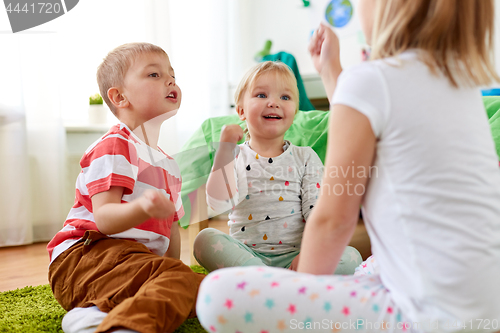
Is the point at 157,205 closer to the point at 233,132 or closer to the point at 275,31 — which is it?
the point at 233,132

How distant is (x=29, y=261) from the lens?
1.66m

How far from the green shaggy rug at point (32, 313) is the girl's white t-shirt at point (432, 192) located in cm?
54

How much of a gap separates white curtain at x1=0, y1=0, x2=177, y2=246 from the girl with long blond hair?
1.59 meters

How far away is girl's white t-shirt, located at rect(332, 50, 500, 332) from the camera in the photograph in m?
0.57

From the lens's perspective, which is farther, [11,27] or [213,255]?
[11,27]

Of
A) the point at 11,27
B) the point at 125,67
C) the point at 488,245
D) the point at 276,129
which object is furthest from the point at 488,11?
the point at 11,27

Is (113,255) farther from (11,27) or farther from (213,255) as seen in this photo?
(11,27)

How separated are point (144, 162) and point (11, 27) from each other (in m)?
1.30

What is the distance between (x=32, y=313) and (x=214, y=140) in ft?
2.65

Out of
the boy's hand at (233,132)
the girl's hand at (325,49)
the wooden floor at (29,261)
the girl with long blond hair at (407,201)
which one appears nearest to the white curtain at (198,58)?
the wooden floor at (29,261)

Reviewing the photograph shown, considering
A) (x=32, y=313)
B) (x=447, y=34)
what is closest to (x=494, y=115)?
(x=447, y=34)

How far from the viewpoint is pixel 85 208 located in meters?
1.02

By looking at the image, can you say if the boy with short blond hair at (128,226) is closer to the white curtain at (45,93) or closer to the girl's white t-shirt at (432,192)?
the girl's white t-shirt at (432,192)

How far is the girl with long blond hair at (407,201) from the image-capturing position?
1.89ft
